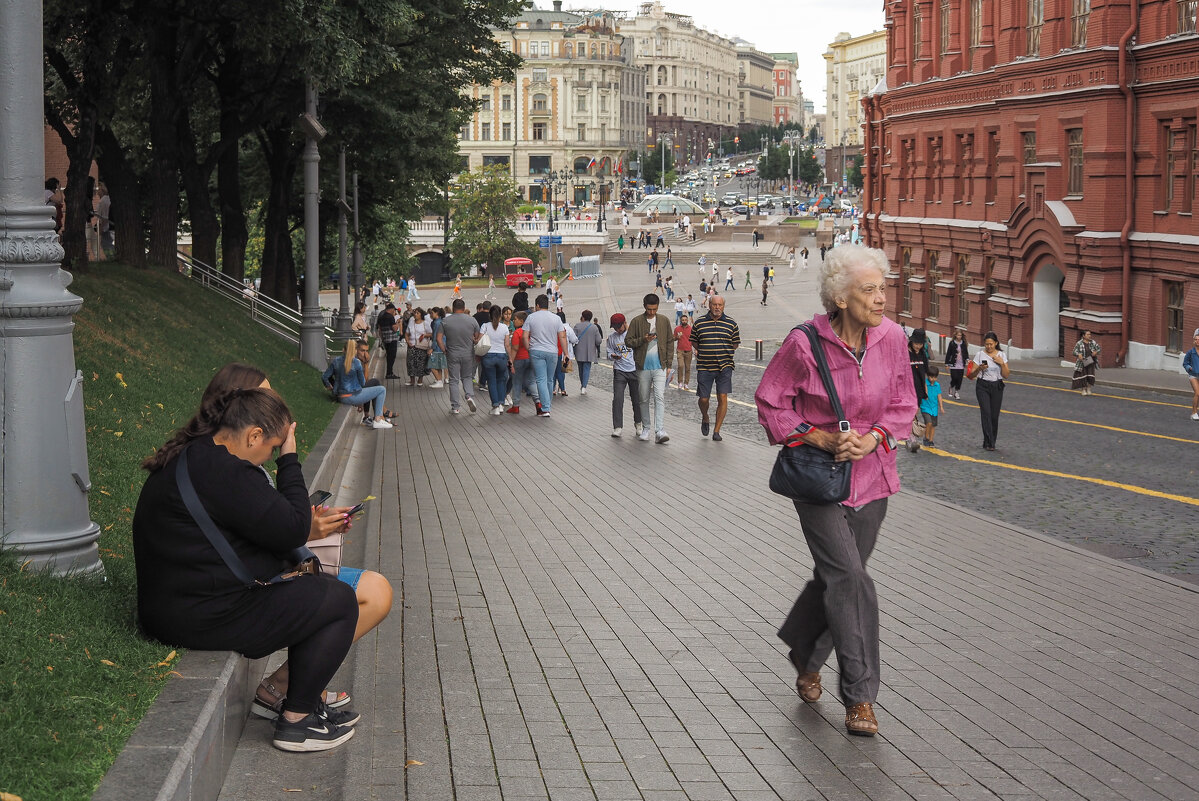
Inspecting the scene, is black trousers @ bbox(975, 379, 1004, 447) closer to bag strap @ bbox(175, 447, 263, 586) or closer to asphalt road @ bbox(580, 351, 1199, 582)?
asphalt road @ bbox(580, 351, 1199, 582)

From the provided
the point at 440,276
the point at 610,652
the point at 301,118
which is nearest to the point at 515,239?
the point at 440,276

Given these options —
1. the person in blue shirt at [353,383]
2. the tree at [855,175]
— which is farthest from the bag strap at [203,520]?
the tree at [855,175]

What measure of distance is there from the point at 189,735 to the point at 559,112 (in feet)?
560

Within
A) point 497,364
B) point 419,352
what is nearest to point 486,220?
point 419,352

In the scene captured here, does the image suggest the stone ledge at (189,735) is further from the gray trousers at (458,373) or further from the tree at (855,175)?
the tree at (855,175)

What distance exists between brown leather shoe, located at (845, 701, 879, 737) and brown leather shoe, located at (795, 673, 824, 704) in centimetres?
53

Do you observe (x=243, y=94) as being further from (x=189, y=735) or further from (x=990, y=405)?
(x=189, y=735)

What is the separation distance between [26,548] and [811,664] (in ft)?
11.3

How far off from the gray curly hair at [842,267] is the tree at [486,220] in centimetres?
9711

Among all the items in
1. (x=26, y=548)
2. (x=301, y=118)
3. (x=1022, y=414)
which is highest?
(x=301, y=118)

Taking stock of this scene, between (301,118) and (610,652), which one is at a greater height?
(301,118)

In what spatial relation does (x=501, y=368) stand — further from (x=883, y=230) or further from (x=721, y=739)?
(x=883, y=230)

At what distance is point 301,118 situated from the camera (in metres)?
26.1

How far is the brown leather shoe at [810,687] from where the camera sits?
688cm
